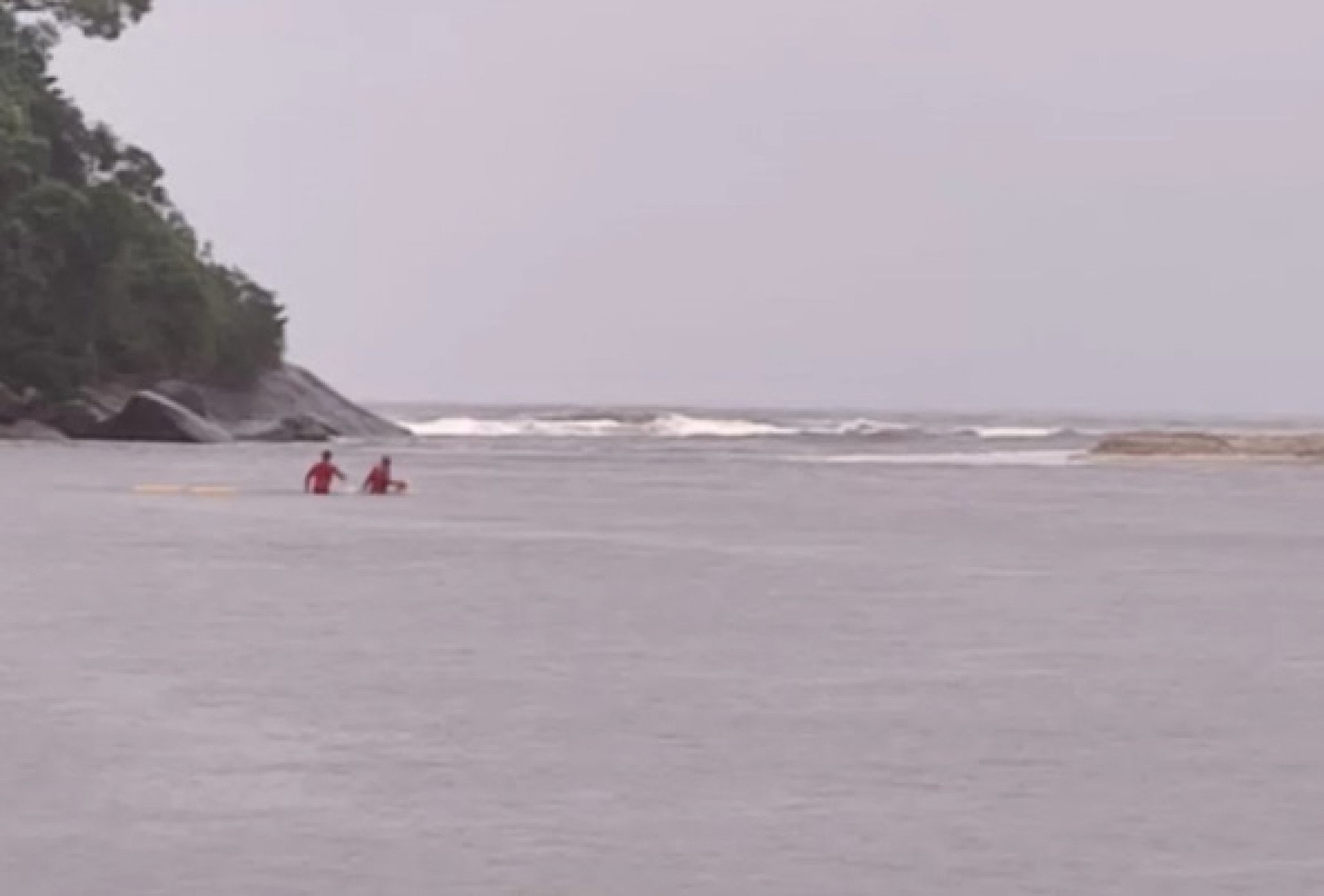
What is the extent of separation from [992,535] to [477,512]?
9953mm

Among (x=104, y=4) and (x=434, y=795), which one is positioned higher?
(x=104, y=4)

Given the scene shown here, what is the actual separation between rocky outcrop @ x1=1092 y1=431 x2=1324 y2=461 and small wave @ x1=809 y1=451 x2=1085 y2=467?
1542mm

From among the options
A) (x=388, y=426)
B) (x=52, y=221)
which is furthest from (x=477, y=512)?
(x=388, y=426)

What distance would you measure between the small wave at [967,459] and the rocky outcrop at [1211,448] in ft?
5.06

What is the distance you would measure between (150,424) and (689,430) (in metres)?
53.7

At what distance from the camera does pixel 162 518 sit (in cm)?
4328

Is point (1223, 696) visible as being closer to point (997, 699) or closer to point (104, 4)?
point (997, 699)

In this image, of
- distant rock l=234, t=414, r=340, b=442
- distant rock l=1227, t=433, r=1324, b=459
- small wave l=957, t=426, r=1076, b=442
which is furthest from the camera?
small wave l=957, t=426, r=1076, b=442

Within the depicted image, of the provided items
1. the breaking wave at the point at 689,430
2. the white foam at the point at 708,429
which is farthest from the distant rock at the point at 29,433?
the white foam at the point at 708,429

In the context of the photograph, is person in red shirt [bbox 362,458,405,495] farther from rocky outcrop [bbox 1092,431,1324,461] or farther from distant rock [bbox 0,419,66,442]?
rocky outcrop [bbox 1092,431,1324,461]

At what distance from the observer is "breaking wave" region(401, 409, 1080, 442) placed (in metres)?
123

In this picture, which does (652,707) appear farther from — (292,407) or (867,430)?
(867,430)

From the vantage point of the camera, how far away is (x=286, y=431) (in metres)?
94.0

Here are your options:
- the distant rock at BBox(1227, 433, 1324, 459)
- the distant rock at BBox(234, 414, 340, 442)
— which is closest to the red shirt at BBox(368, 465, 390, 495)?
the distant rock at BBox(234, 414, 340, 442)
